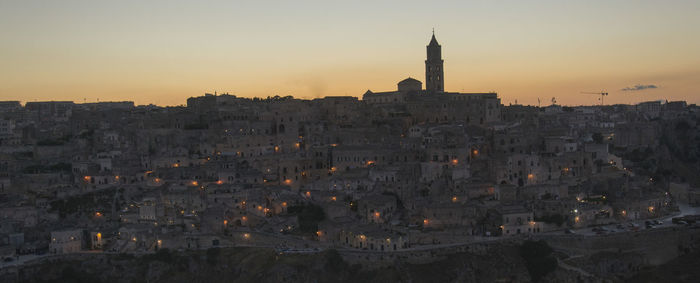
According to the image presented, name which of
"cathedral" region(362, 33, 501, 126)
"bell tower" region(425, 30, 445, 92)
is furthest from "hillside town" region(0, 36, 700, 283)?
"bell tower" region(425, 30, 445, 92)

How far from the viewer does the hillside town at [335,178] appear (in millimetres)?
42281

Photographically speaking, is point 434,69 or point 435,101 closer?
point 435,101

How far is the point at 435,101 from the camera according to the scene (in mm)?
63469

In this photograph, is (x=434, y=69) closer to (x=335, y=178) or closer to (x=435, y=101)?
(x=435, y=101)

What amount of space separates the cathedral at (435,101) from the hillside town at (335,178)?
19 centimetres

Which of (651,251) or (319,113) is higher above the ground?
(319,113)

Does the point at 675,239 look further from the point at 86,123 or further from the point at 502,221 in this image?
the point at 86,123

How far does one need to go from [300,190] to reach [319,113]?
61.4 ft

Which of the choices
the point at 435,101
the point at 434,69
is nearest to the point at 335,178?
the point at 435,101

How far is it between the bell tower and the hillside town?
24.3 feet

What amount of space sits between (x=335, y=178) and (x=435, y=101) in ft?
62.4

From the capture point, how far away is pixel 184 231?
43.7 m

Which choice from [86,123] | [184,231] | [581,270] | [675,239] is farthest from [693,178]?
[86,123]

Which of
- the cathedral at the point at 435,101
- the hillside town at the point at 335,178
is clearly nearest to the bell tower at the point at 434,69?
the cathedral at the point at 435,101
